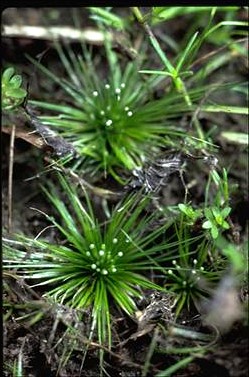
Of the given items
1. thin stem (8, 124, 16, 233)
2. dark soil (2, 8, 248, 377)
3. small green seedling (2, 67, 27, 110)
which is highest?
small green seedling (2, 67, 27, 110)

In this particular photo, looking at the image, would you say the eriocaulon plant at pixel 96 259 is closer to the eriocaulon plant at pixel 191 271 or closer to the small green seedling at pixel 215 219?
the eriocaulon plant at pixel 191 271

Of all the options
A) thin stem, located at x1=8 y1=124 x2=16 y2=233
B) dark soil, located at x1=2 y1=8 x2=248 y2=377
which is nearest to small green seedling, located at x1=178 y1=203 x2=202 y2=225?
dark soil, located at x1=2 y1=8 x2=248 y2=377

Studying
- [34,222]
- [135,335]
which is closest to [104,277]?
[135,335]

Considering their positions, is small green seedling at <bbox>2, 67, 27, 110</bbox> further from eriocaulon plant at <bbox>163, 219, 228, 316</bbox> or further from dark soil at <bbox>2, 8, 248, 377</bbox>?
eriocaulon plant at <bbox>163, 219, 228, 316</bbox>

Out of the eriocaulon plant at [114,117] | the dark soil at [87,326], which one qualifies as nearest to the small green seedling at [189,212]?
the dark soil at [87,326]

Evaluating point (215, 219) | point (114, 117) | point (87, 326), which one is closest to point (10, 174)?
point (114, 117)

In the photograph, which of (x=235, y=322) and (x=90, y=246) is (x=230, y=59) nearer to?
(x=90, y=246)

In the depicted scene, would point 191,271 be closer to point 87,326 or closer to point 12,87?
point 87,326
